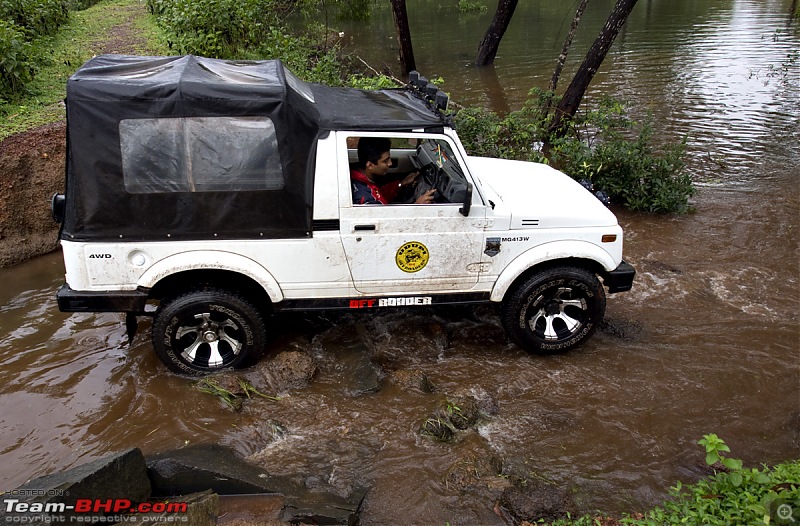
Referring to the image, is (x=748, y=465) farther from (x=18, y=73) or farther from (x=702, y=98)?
(x=702, y=98)

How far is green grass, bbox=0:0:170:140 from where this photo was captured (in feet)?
26.4

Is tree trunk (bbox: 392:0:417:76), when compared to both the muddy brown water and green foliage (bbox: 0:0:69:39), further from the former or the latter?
the muddy brown water

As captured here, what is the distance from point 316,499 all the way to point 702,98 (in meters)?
13.4

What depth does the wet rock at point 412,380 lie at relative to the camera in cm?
485

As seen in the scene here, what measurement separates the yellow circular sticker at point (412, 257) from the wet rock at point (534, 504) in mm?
1792

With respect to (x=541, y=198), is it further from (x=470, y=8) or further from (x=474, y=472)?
(x=470, y=8)

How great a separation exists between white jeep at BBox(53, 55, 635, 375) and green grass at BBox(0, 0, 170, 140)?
438cm

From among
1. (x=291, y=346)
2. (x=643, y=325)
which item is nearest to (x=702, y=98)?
(x=643, y=325)

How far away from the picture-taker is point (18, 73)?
28.0ft

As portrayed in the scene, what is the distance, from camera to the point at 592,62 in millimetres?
9969

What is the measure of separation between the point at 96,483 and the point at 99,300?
1.74 meters

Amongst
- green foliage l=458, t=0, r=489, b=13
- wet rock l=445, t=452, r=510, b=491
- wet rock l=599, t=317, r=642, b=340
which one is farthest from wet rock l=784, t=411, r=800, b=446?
Result: green foliage l=458, t=0, r=489, b=13

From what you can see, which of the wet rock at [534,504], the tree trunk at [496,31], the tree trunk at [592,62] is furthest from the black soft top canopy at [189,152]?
the tree trunk at [496,31]

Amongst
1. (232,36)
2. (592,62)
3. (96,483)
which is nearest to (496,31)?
(592,62)
